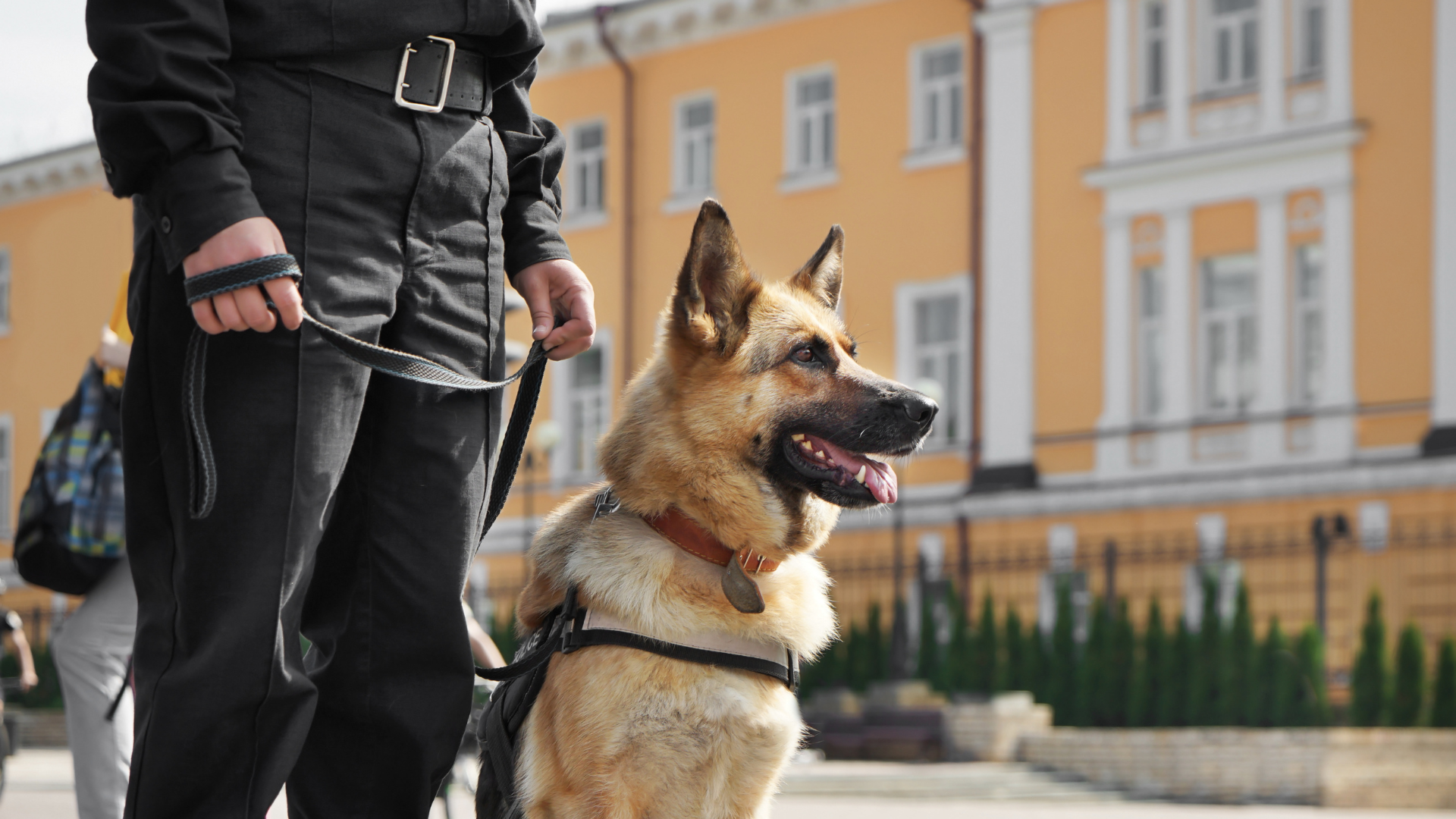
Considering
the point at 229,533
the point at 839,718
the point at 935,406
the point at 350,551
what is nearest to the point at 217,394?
the point at 229,533

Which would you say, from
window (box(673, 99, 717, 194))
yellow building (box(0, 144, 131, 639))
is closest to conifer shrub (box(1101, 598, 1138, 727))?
window (box(673, 99, 717, 194))

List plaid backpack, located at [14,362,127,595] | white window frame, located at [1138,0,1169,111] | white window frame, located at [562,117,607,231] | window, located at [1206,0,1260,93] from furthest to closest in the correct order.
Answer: white window frame, located at [562,117,607,231], white window frame, located at [1138,0,1169,111], window, located at [1206,0,1260,93], plaid backpack, located at [14,362,127,595]

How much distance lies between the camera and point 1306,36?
19.0 metres

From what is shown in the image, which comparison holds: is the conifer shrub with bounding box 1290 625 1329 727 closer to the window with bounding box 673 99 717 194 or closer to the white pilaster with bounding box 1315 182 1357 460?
the white pilaster with bounding box 1315 182 1357 460

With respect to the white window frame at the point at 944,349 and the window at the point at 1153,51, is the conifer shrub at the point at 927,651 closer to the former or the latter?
the white window frame at the point at 944,349

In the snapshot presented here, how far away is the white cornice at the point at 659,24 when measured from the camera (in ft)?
76.8

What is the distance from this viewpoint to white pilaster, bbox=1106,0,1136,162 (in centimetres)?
2012

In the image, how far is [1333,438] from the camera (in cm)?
1828

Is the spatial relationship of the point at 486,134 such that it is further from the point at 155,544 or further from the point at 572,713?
the point at 572,713

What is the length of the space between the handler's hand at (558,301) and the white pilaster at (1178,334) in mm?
17382

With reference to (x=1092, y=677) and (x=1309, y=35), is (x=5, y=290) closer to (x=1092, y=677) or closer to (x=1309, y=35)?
(x=1309, y=35)

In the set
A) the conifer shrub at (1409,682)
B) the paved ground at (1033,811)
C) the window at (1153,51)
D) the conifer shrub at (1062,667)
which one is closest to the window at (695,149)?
the window at (1153,51)

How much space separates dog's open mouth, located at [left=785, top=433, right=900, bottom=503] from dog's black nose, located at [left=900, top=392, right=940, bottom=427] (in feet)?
0.43

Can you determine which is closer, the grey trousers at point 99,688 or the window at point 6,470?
the grey trousers at point 99,688
